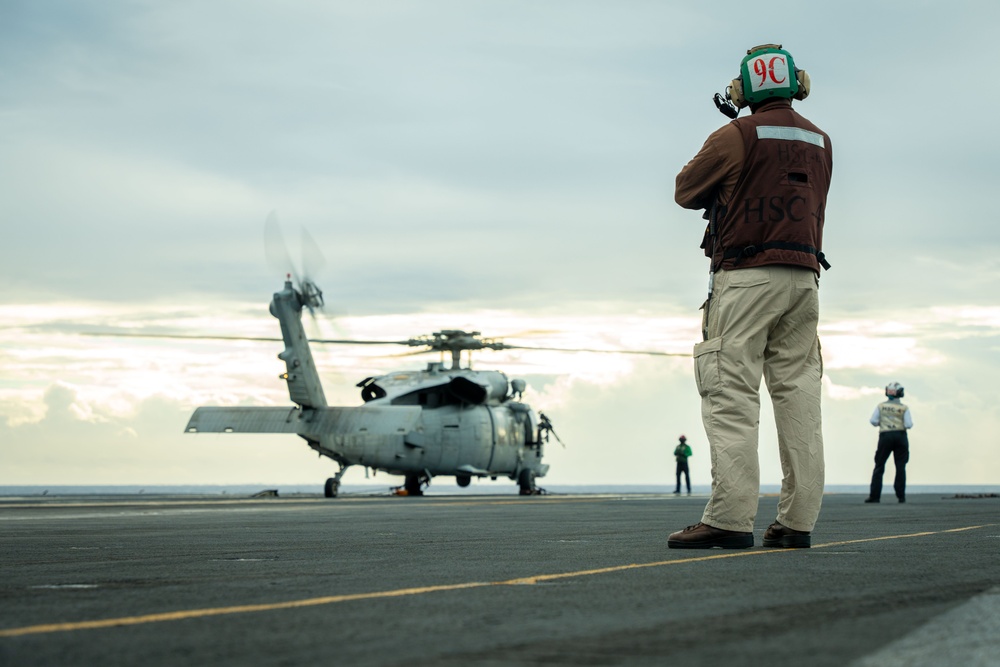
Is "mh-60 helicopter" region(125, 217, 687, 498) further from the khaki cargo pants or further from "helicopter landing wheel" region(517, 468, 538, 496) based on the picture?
the khaki cargo pants

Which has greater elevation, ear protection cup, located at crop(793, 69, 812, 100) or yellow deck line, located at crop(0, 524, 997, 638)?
ear protection cup, located at crop(793, 69, 812, 100)

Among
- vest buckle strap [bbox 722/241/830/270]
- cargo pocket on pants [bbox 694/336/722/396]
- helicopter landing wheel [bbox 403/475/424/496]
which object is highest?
vest buckle strap [bbox 722/241/830/270]

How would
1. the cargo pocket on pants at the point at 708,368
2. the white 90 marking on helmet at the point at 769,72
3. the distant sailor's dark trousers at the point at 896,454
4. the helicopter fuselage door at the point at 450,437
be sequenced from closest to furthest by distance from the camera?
the cargo pocket on pants at the point at 708,368, the white 90 marking on helmet at the point at 769,72, the distant sailor's dark trousers at the point at 896,454, the helicopter fuselage door at the point at 450,437

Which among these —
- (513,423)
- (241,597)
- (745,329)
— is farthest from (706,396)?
(513,423)

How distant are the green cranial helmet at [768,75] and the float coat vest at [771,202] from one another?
0.16m

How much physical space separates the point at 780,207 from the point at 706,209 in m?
0.49

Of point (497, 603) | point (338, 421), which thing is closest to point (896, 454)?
point (338, 421)

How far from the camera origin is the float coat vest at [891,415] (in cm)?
2181

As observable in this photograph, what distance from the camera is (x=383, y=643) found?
3.01 m

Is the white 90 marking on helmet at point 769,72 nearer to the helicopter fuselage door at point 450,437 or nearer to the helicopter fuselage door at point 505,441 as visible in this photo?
the helicopter fuselage door at point 450,437

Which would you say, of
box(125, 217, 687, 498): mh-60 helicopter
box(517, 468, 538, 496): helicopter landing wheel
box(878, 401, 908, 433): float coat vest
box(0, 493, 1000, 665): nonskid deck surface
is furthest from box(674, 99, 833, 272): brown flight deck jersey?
box(517, 468, 538, 496): helicopter landing wheel

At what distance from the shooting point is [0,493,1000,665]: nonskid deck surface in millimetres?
2898

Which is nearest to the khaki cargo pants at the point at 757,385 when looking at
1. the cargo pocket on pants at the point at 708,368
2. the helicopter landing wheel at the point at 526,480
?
the cargo pocket on pants at the point at 708,368

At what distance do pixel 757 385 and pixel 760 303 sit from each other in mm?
456
